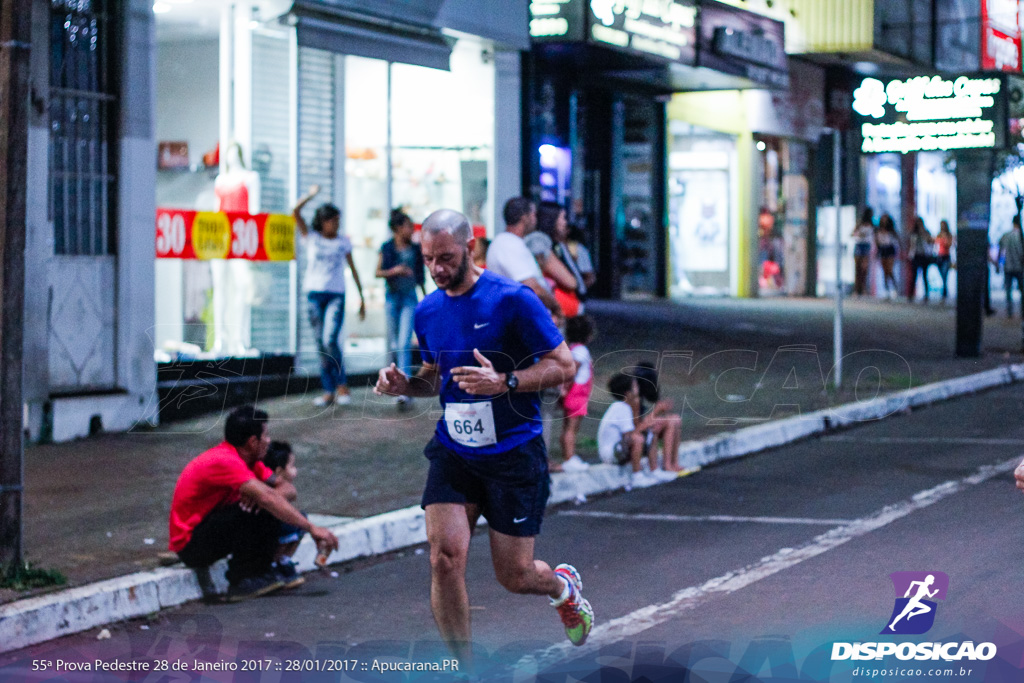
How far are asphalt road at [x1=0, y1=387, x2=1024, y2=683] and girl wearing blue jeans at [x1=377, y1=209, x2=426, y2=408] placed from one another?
141 inches

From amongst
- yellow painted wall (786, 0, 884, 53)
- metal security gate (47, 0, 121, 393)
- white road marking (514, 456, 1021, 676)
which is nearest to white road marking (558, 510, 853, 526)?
white road marking (514, 456, 1021, 676)

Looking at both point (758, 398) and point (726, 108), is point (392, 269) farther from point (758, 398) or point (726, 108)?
point (726, 108)

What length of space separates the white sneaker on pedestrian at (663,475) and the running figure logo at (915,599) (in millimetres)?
3532

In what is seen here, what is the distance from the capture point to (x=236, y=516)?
22.9 feet

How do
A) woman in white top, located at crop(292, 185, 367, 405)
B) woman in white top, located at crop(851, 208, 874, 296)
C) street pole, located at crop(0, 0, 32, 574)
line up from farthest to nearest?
woman in white top, located at crop(851, 208, 874, 296) → woman in white top, located at crop(292, 185, 367, 405) → street pole, located at crop(0, 0, 32, 574)

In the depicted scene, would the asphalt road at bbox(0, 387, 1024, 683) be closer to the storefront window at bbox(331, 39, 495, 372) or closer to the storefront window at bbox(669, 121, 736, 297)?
the storefront window at bbox(331, 39, 495, 372)

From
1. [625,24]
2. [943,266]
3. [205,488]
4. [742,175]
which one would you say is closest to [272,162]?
[625,24]

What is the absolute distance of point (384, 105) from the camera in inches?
597

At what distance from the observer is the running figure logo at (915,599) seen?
582cm

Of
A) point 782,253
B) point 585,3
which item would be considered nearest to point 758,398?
point 585,3

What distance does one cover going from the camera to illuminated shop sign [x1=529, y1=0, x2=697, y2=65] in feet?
57.9

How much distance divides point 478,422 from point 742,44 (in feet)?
58.1

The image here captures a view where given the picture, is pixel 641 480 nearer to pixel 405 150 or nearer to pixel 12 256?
pixel 12 256

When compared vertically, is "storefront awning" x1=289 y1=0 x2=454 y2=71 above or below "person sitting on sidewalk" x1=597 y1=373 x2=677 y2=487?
above
